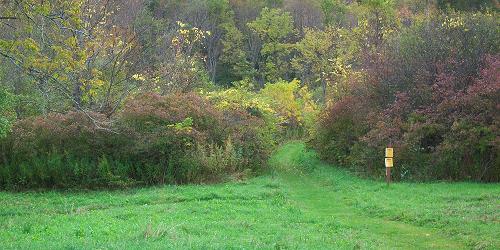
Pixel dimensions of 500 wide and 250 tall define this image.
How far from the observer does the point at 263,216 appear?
14.6 meters

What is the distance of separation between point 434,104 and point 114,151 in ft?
40.6

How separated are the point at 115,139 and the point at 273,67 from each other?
38.2 m

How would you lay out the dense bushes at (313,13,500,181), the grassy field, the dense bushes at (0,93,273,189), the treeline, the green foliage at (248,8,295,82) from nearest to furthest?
the grassy field → the dense bushes at (313,13,500,181) → the treeline → the dense bushes at (0,93,273,189) → the green foliage at (248,8,295,82)

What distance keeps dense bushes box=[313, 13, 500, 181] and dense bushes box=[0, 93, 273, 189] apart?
20.5ft

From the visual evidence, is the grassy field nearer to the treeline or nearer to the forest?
the forest

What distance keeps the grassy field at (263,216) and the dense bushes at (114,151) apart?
1.13 metres

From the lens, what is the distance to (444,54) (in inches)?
903


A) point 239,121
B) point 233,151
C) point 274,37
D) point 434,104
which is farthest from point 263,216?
point 274,37

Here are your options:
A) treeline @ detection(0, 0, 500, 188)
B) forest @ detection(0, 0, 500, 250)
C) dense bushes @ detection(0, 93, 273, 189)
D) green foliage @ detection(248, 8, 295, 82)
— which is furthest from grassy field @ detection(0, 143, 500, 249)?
green foliage @ detection(248, 8, 295, 82)

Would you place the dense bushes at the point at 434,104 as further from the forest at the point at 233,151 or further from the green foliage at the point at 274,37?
the green foliage at the point at 274,37

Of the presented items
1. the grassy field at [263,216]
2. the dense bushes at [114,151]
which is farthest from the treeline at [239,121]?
the grassy field at [263,216]

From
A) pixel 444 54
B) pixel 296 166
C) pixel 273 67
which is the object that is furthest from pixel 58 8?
pixel 273 67

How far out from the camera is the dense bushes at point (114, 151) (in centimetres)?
2158

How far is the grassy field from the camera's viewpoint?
10758mm
